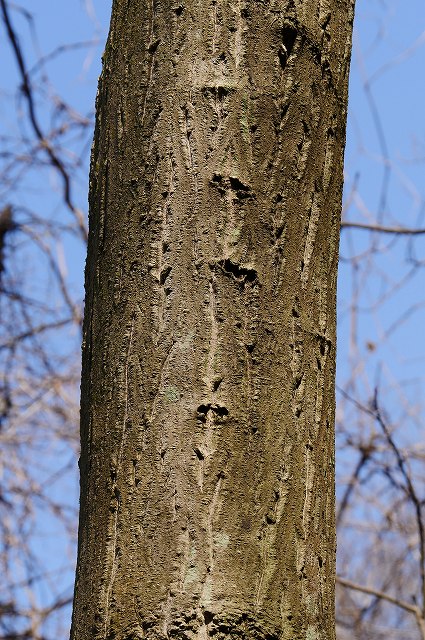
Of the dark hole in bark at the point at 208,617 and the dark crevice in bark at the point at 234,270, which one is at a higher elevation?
the dark crevice in bark at the point at 234,270

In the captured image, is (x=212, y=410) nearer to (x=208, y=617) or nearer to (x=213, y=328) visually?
(x=213, y=328)

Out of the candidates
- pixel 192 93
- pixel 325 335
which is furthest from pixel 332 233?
pixel 192 93

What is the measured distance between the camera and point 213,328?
3.18 ft

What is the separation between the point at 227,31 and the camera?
1.06 m

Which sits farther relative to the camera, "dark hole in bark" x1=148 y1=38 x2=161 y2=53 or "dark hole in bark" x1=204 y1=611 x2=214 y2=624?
"dark hole in bark" x1=148 y1=38 x2=161 y2=53

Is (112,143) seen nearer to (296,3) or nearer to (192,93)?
(192,93)

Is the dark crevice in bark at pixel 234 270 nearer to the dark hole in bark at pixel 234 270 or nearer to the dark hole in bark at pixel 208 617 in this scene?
the dark hole in bark at pixel 234 270

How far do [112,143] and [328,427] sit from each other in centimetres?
42

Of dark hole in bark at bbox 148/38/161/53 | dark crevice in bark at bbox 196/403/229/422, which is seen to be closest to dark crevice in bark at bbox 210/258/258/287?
dark crevice in bark at bbox 196/403/229/422

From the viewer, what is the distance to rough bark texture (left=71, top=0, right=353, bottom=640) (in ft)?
3.00

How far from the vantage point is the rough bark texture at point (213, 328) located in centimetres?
92

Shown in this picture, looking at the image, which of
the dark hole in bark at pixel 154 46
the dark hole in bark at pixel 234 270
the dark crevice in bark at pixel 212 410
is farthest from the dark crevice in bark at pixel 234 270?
the dark hole in bark at pixel 154 46

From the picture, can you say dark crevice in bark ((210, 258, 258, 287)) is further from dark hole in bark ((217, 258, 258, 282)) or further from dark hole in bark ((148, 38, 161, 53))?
dark hole in bark ((148, 38, 161, 53))

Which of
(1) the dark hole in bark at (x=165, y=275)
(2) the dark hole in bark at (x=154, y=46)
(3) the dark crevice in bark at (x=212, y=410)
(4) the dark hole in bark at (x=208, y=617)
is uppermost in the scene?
(2) the dark hole in bark at (x=154, y=46)
